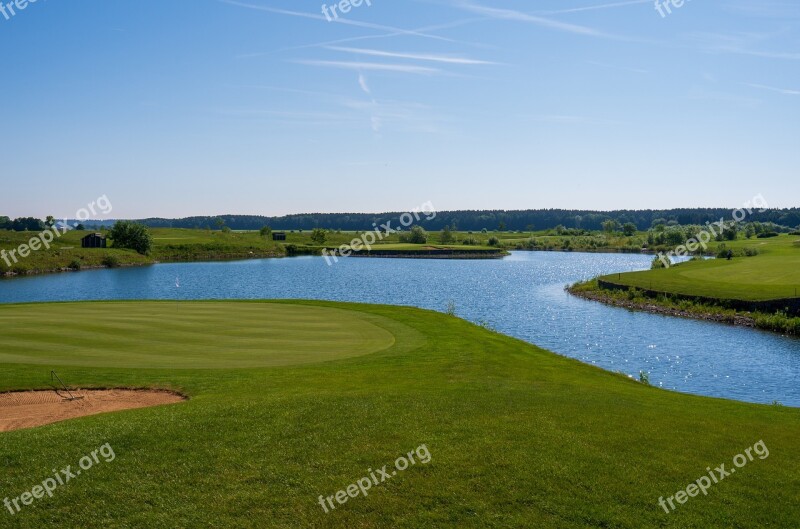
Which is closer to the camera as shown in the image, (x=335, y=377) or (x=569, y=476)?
(x=569, y=476)

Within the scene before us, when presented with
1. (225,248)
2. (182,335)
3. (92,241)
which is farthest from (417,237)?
(182,335)

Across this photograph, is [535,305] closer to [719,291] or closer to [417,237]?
[719,291]

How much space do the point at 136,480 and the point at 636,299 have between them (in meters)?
54.9

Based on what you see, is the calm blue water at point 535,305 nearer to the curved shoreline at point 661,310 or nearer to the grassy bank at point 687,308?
the curved shoreline at point 661,310

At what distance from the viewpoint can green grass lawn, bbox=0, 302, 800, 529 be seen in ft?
28.9

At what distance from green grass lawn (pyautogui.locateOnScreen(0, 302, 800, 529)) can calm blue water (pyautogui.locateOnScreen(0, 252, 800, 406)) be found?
15.7 meters

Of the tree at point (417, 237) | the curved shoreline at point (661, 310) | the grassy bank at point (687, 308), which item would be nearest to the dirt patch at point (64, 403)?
the grassy bank at point (687, 308)

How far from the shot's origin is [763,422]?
537 inches

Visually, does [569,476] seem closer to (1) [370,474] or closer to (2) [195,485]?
(1) [370,474]

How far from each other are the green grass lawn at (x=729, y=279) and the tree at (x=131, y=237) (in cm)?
9971

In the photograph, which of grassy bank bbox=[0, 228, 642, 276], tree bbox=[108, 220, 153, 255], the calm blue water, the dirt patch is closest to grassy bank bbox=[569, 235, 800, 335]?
the calm blue water

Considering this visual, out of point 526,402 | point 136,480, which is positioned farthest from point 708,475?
point 136,480

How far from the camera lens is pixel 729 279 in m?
59.4

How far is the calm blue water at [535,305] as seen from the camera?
3122cm
